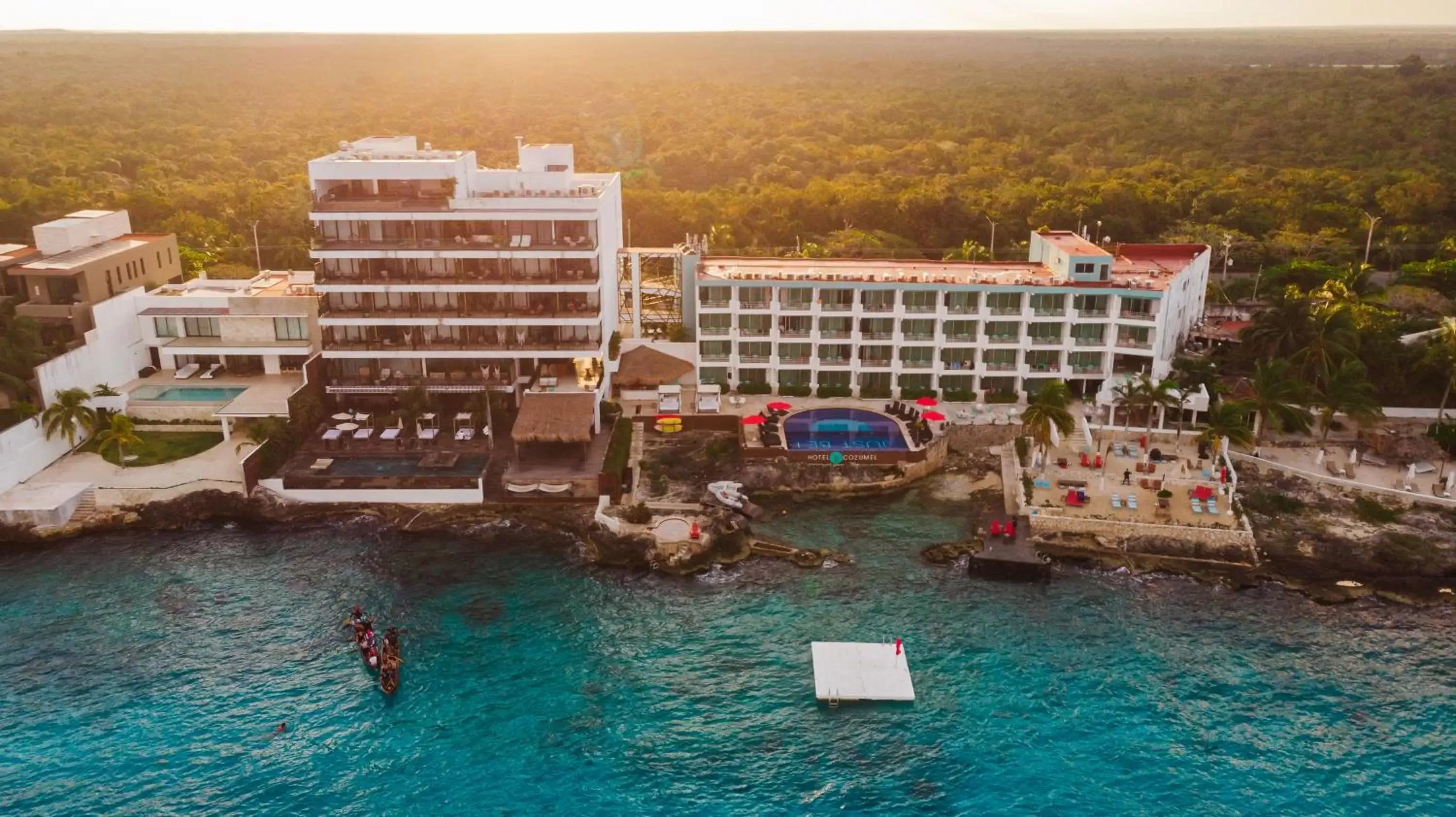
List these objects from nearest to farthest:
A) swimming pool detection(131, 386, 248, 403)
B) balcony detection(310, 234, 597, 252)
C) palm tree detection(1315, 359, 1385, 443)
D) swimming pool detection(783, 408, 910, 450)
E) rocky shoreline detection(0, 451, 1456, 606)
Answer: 1. rocky shoreline detection(0, 451, 1456, 606)
2. palm tree detection(1315, 359, 1385, 443)
3. swimming pool detection(783, 408, 910, 450)
4. balcony detection(310, 234, 597, 252)
5. swimming pool detection(131, 386, 248, 403)

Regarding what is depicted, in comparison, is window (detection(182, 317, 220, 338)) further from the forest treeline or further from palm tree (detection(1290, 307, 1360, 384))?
palm tree (detection(1290, 307, 1360, 384))

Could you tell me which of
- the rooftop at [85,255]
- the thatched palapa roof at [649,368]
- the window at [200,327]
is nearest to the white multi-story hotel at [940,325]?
the thatched palapa roof at [649,368]

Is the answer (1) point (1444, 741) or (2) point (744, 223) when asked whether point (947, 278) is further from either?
(2) point (744, 223)

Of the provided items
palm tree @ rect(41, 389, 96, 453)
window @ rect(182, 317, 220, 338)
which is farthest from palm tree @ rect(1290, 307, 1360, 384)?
palm tree @ rect(41, 389, 96, 453)

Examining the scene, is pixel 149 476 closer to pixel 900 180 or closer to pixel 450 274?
pixel 450 274

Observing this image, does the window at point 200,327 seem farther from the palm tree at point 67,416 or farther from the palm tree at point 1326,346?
the palm tree at point 1326,346

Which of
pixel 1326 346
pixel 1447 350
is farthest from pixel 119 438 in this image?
pixel 1447 350
